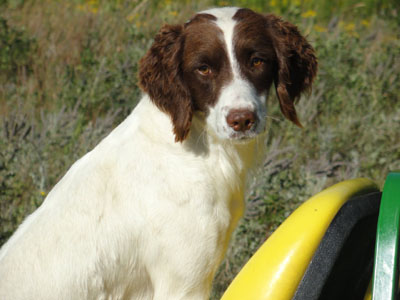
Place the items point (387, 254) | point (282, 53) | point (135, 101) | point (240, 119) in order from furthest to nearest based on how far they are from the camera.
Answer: point (135, 101) → point (282, 53) → point (240, 119) → point (387, 254)

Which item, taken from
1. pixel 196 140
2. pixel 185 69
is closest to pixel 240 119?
pixel 196 140

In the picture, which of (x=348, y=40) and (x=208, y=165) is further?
(x=348, y=40)

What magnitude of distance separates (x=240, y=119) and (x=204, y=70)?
33 centimetres

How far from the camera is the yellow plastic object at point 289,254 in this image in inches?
72.1

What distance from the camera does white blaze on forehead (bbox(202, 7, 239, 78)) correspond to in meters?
A: 2.47

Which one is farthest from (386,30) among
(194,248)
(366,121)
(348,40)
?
(194,248)

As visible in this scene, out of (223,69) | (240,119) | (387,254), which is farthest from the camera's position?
(223,69)

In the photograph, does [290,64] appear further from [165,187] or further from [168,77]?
[165,187]

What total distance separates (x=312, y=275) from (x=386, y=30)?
5.02 metres

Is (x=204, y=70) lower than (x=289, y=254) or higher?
higher

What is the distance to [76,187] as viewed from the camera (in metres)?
2.40

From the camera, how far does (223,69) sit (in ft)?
8.12

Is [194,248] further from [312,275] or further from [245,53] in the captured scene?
[245,53]

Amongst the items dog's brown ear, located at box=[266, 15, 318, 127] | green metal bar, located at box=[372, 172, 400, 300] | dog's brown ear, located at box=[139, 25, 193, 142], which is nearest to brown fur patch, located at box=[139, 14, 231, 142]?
dog's brown ear, located at box=[139, 25, 193, 142]
